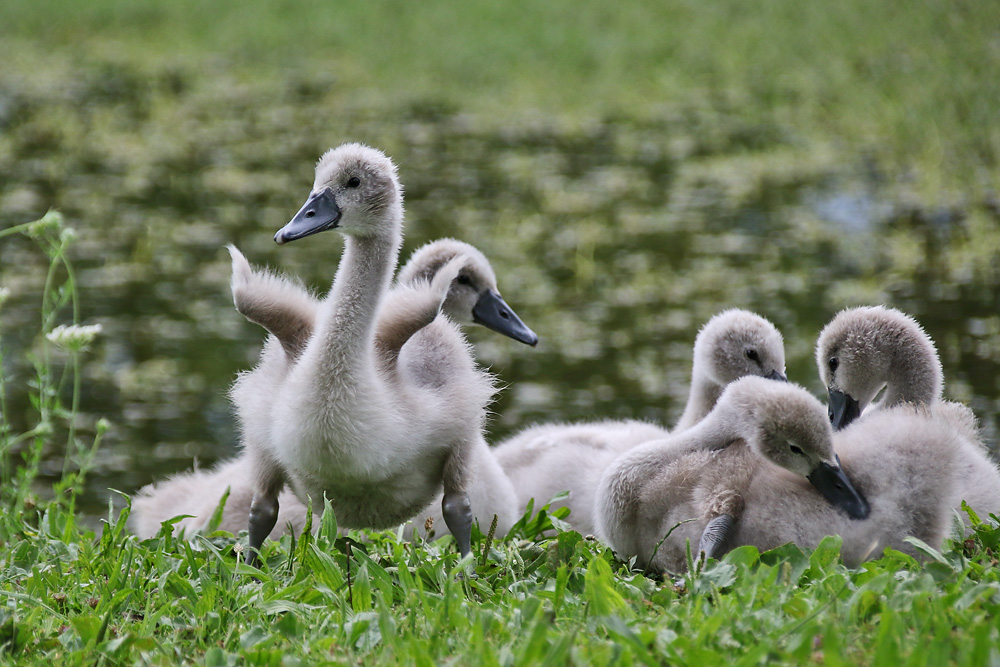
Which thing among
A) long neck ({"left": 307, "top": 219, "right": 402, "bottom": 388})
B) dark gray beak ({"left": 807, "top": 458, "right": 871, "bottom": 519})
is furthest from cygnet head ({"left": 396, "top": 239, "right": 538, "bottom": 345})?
dark gray beak ({"left": 807, "top": 458, "right": 871, "bottom": 519})

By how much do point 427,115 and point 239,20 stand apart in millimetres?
7792

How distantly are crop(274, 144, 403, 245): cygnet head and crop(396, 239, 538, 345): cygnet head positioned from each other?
3.68 feet

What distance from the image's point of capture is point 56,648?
378cm

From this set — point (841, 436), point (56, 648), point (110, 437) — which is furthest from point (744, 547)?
point (110, 437)

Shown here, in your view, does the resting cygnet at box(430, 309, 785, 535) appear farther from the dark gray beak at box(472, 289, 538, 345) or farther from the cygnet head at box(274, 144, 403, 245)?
the cygnet head at box(274, 144, 403, 245)

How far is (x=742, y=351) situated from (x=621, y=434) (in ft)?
2.43

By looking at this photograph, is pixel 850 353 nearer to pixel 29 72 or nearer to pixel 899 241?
pixel 899 241

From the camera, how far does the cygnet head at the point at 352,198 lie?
461 centimetres

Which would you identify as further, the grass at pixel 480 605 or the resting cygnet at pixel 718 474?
the resting cygnet at pixel 718 474

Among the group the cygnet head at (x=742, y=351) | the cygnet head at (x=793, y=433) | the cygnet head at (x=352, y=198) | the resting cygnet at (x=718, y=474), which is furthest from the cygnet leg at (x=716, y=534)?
the cygnet head at (x=352, y=198)

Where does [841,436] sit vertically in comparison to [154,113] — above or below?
above

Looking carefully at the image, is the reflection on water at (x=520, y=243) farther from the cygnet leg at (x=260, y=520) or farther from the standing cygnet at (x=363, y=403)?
the standing cygnet at (x=363, y=403)

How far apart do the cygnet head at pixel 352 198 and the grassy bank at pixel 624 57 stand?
915 centimetres

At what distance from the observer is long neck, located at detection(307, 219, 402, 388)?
4.44 m
